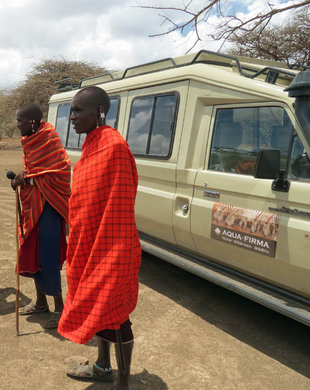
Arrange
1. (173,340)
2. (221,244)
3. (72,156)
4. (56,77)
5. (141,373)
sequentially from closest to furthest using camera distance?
(141,373) → (173,340) → (221,244) → (72,156) → (56,77)

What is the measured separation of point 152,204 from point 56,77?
608 inches

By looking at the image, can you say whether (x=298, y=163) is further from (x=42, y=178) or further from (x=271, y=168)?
(x=42, y=178)

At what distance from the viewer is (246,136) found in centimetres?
375

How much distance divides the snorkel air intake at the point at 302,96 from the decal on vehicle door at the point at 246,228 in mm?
752

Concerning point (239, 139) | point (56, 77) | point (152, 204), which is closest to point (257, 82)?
point (239, 139)

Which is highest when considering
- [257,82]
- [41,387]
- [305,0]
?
[305,0]

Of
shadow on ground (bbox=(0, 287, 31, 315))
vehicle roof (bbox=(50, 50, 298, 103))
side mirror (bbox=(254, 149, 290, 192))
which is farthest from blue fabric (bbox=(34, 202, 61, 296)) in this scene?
vehicle roof (bbox=(50, 50, 298, 103))

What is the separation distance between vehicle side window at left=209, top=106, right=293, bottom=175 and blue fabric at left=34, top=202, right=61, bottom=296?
1.67 metres

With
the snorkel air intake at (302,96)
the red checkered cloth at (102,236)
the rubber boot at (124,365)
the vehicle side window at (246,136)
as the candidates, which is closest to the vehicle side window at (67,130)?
the vehicle side window at (246,136)

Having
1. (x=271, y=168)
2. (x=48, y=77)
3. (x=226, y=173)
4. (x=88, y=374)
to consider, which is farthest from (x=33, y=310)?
(x=48, y=77)

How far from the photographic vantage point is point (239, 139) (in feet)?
12.6

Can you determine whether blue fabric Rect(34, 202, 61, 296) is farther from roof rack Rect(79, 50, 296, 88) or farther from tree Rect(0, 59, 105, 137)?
tree Rect(0, 59, 105, 137)

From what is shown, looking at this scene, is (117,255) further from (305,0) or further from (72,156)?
(305,0)

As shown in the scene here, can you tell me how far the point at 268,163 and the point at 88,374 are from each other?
211cm
